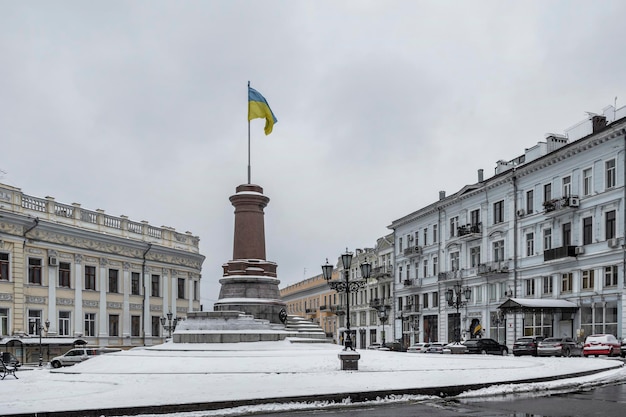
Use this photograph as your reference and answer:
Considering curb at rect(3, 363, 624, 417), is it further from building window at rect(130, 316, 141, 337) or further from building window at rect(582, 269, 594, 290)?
building window at rect(130, 316, 141, 337)

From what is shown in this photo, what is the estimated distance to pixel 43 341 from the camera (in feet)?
140

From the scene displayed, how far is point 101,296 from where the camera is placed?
165 ft

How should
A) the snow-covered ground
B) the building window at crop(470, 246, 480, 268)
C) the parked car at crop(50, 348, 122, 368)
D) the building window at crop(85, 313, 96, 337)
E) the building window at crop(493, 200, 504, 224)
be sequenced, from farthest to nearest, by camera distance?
the building window at crop(470, 246, 480, 268), the building window at crop(493, 200, 504, 224), the building window at crop(85, 313, 96, 337), the parked car at crop(50, 348, 122, 368), the snow-covered ground

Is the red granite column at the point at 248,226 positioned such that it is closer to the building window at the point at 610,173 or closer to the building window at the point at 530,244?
the building window at the point at 610,173

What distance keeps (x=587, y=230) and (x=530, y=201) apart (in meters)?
6.87

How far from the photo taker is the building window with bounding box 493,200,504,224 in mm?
52062

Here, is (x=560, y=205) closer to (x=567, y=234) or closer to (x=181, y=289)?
(x=567, y=234)

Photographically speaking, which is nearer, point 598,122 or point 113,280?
point 598,122

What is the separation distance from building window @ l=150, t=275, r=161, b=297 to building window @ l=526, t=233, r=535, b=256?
2805 cm

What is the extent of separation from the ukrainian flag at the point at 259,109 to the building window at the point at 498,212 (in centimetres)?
2196

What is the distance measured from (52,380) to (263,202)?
54.4ft

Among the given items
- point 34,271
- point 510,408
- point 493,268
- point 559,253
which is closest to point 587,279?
point 559,253

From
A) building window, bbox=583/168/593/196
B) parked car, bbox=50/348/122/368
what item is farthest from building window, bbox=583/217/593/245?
parked car, bbox=50/348/122/368

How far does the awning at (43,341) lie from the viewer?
1588 inches
